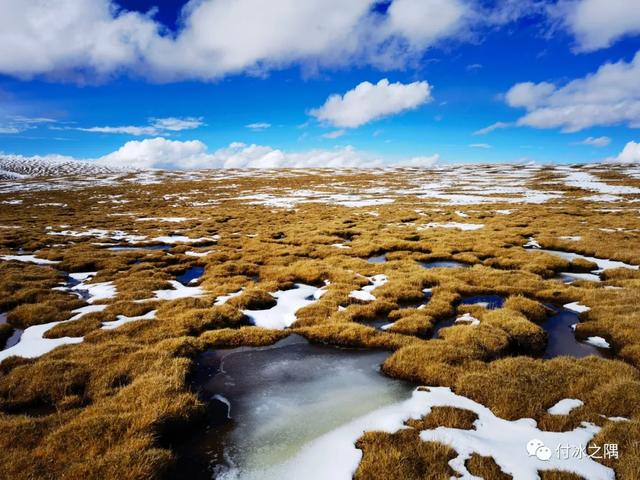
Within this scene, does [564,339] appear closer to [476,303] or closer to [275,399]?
[476,303]

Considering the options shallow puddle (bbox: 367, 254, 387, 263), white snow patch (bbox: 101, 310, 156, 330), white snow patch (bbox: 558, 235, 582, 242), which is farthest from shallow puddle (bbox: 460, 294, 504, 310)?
white snow patch (bbox: 558, 235, 582, 242)

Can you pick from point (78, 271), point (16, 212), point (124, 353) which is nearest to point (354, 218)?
point (78, 271)

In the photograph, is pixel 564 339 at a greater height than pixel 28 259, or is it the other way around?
pixel 28 259

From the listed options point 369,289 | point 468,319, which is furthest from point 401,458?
point 369,289

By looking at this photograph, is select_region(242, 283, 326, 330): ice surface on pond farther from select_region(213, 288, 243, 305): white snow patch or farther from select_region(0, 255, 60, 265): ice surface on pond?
select_region(0, 255, 60, 265): ice surface on pond

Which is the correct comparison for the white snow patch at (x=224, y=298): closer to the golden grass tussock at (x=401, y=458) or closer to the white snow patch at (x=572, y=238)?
the golden grass tussock at (x=401, y=458)

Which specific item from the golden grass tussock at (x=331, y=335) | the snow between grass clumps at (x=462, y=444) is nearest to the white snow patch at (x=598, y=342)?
the golden grass tussock at (x=331, y=335)
